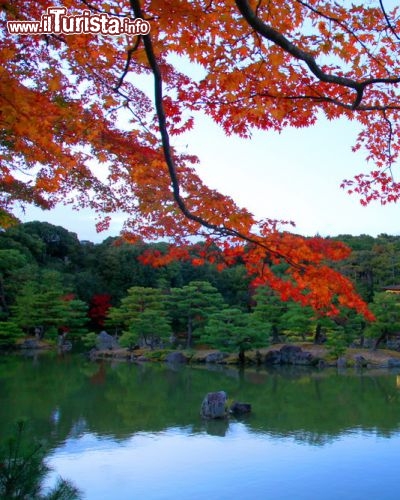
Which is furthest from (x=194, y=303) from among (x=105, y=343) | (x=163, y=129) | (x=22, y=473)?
(x=163, y=129)

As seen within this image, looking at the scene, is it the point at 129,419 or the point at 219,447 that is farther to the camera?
the point at 129,419

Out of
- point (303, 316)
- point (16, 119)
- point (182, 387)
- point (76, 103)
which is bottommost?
point (182, 387)

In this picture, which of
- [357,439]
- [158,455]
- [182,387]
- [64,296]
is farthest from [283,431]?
[64,296]

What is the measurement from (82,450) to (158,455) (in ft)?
3.16

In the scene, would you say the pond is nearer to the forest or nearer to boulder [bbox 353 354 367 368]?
boulder [bbox 353 354 367 368]

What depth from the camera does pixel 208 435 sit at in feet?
24.7

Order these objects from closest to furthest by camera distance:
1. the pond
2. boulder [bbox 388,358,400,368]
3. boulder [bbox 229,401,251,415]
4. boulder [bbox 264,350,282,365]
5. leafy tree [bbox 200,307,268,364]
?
the pond < boulder [bbox 229,401,251,415] < boulder [bbox 388,358,400,368] < leafy tree [bbox 200,307,268,364] < boulder [bbox 264,350,282,365]

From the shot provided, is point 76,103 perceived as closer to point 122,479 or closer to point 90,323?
point 122,479

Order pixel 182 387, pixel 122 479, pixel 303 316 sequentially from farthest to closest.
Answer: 1. pixel 303 316
2. pixel 182 387
3. pixel 122 479

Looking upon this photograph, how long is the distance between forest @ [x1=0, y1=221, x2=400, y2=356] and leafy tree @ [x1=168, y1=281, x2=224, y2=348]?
41 millimetres

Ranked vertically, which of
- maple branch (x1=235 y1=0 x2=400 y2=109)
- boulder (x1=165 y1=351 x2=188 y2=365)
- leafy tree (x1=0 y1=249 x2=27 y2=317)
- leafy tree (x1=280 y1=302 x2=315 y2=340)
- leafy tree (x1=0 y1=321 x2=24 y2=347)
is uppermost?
maple branch (x1=235 y1=0 x2=400 y2=109)

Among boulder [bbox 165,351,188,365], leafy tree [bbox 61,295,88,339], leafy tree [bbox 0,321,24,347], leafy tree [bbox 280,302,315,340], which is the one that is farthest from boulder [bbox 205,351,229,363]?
leafy tree [bbox 0,321,24,347]

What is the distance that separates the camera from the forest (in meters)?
16.9

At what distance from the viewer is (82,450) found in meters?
6.54
